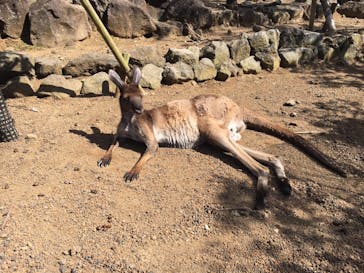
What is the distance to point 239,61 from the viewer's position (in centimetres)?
711

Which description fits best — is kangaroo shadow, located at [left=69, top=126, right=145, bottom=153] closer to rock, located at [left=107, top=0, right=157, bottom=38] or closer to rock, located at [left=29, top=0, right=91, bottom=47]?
rock, located at [left=29, top=0, right=91, bottom=47]

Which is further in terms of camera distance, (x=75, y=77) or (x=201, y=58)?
(x=201, y=58)

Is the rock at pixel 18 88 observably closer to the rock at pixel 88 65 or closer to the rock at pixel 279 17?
the rock at pixel 88 65

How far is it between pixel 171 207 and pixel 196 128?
125cm

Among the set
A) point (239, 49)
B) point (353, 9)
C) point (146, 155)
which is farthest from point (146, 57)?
point (353, 9)

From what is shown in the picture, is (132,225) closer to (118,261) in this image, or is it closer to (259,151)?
(118,261)

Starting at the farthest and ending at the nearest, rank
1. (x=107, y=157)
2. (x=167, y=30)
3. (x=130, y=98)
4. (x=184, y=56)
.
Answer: (x=167, y=30) → (x=184, y=56) → (x=130, y=98) → (x=107, y=157)

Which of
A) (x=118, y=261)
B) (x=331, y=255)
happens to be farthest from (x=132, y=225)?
(x=331, y=255)

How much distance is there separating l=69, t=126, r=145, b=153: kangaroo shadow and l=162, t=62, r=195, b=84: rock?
5.87 ft

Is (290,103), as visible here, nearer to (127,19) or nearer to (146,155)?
(146,155)

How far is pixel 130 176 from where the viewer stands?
398 centimetres

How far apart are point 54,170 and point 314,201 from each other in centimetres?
249

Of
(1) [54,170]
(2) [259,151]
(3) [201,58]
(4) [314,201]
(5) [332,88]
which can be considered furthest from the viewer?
(3) [201,58]

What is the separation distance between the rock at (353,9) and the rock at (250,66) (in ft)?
16.1
